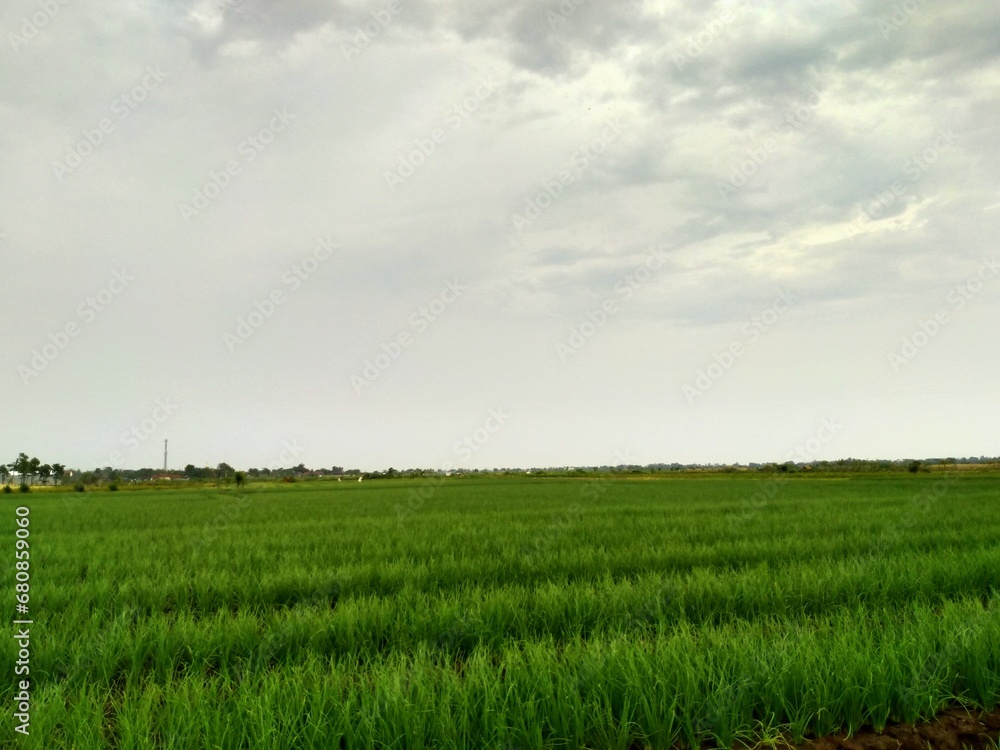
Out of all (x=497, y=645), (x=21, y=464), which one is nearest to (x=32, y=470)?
(x=21, y=464)

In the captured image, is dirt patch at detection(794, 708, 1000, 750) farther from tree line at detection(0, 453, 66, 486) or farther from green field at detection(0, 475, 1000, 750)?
tree line at detection(0, 453, 66, 486)

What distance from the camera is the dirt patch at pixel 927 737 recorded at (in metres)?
3.18

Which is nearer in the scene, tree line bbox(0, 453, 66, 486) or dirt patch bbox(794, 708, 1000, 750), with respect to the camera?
dirt patch bbox(794, 708, 1000, 750)

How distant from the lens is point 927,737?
3.29 metres

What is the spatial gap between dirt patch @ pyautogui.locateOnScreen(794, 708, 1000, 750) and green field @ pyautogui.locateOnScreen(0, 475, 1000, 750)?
0.32 ft

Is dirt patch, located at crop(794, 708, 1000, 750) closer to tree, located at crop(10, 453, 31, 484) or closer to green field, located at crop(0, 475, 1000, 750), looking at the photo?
green field, located at crop(0, 475, 1000, 750)

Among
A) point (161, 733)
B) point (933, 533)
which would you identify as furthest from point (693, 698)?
point (933, 533)

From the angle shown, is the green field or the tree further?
the tree

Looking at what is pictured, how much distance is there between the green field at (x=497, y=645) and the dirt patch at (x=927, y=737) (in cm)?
10

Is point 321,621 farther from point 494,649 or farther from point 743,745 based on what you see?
point 743,745

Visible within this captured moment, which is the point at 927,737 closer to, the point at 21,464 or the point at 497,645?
the point at 497,645

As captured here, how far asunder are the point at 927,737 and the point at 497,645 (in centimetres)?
316

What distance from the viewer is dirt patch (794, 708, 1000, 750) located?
10.4 ft

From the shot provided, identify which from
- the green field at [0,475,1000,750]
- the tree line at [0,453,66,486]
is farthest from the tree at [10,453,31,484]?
the green field at [0,475,1000,750]
